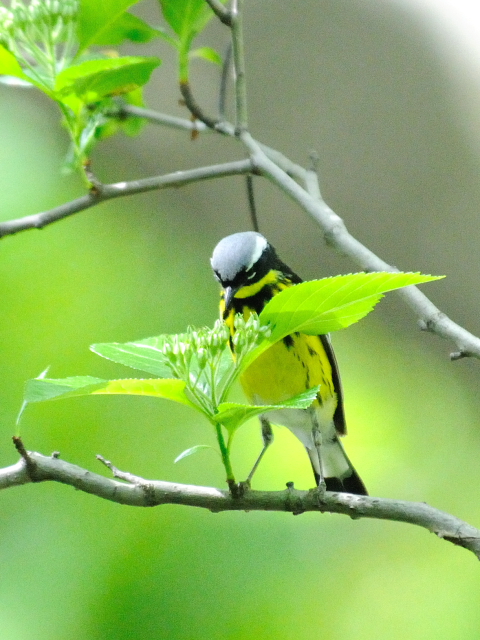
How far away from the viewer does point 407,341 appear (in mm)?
3219

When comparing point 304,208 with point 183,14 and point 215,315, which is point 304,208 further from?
point 215,315

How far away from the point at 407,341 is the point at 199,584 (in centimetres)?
147

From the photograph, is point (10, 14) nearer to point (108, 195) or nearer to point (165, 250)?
point (108, 195)

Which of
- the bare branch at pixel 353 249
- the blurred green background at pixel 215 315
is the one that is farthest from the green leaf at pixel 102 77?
the blurred green background at pixel 215 315

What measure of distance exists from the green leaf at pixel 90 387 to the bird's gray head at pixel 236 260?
715mm

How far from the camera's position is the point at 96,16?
1312 mm

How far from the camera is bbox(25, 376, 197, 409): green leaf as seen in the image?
81 centimetres

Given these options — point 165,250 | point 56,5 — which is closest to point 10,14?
point 56,5

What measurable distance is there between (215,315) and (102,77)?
1771mm

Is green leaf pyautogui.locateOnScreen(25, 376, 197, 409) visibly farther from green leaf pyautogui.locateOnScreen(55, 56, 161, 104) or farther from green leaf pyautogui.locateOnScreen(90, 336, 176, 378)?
green leaf pyautogui.locateOnScreen(55, 56, 161, 104)

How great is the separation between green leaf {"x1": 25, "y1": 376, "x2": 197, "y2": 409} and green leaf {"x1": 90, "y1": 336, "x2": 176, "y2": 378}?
0.19ft

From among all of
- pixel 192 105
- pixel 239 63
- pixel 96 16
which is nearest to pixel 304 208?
pixel 239 63

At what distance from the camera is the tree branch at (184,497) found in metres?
0.88

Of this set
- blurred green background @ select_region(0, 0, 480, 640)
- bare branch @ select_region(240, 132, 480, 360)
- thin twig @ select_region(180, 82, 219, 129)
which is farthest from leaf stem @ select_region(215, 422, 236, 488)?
blurred green background @ select_region(0, 0, 480, 640)
